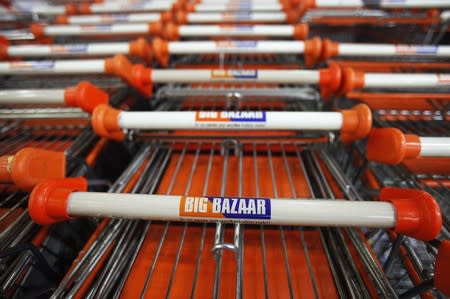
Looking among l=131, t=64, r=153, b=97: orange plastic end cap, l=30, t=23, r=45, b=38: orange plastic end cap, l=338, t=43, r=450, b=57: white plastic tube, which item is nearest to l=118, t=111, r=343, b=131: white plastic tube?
l=131, t=64, r=153, b=97: orange plastic end cap

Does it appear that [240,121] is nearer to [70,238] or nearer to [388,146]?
[388,146]

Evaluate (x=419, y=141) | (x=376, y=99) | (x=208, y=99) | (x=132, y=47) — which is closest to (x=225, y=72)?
(x=208, y=99)

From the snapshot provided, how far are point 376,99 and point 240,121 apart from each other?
3.08 feet

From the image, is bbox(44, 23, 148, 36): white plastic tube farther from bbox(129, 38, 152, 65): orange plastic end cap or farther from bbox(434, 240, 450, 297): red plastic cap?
bbox(434, 240, 450, 297): red plastic cap

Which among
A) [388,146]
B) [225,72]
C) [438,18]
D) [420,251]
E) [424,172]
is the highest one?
[438,18]

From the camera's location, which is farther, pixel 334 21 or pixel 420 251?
pixel 334 21

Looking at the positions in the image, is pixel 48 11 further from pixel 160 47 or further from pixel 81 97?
pixel 81 97

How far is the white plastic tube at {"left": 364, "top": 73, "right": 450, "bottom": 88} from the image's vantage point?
0.94 m

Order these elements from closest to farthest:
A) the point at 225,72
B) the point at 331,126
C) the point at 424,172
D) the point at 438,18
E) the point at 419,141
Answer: the point at 419,141
the point at 331,126
the point at 424,172
the point at 225,72
the point at 438,18

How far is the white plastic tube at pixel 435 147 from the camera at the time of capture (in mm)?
701

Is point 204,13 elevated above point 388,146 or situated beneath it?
elevated above

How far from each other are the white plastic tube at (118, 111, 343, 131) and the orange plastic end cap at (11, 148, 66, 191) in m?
0.29

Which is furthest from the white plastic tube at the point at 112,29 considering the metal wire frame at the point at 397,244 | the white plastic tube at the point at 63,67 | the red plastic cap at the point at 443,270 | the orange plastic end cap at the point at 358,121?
the red plastic cap at the point at 443,270

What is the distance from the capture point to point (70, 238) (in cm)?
93
